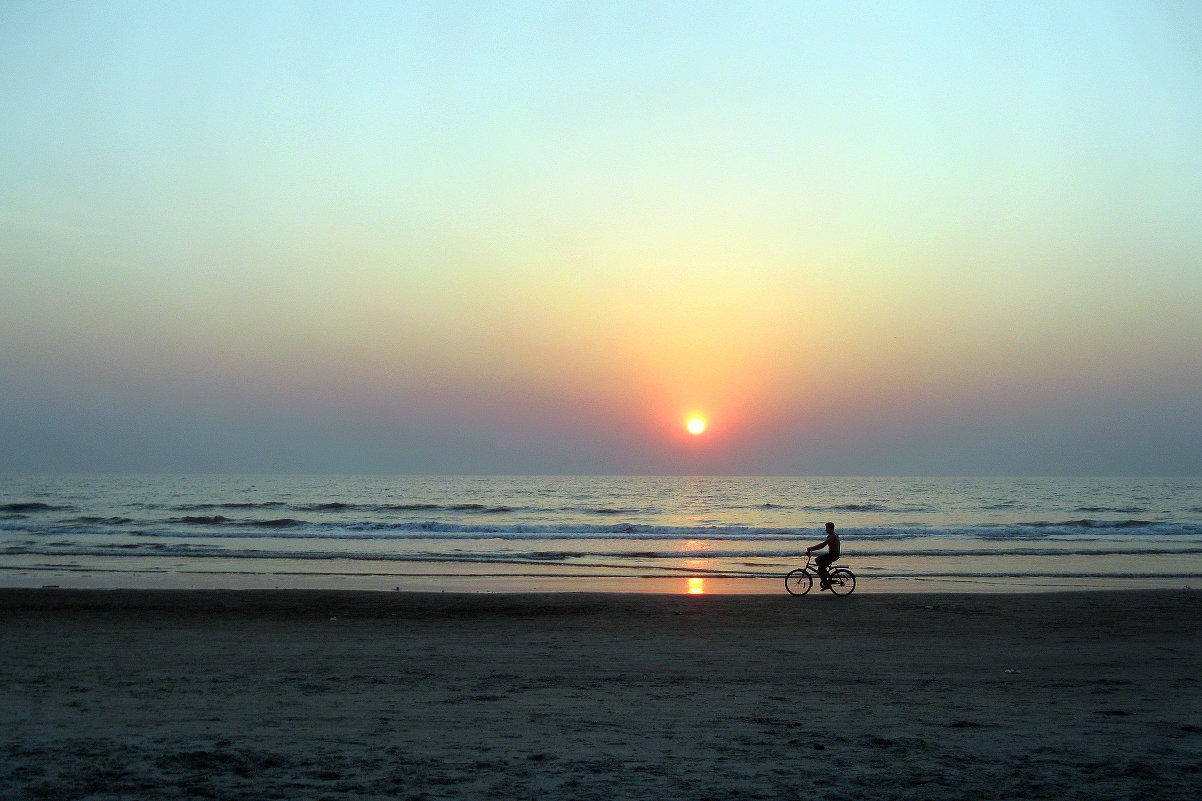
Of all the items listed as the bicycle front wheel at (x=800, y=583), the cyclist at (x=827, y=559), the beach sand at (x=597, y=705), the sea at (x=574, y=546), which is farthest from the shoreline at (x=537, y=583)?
the beach sand at (x=597, y=705)

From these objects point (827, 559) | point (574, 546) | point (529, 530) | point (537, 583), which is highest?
point (529, 530)

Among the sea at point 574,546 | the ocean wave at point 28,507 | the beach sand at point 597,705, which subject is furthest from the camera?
the ocean wave at point 28,507

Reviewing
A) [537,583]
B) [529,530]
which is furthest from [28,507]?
[537,583]

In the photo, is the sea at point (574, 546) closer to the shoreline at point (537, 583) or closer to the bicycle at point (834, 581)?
the shoreline at point (537, 583)

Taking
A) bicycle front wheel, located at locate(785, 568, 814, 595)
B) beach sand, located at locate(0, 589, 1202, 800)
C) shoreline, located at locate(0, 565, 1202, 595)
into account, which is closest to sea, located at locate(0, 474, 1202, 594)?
shoreline, located at locate(0, 565, 1202, 595)

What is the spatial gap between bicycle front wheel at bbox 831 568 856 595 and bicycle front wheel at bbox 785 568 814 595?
1.75ft

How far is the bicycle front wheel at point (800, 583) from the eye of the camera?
778 inches

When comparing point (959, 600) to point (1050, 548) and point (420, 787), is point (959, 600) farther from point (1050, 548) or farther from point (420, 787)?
point (1050, 548)

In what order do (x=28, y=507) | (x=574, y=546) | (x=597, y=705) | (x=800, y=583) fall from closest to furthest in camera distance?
1. (x=597, y=705)
2. (x=800, y=583)
3. (x=574, y=546)
4. (x=28, y=507)

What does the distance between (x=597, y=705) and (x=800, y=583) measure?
1260cm

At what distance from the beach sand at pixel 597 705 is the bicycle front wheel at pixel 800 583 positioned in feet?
13.1

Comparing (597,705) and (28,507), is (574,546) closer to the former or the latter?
(597,705)

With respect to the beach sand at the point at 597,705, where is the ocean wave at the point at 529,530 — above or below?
above

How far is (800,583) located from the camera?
66.7 ft
